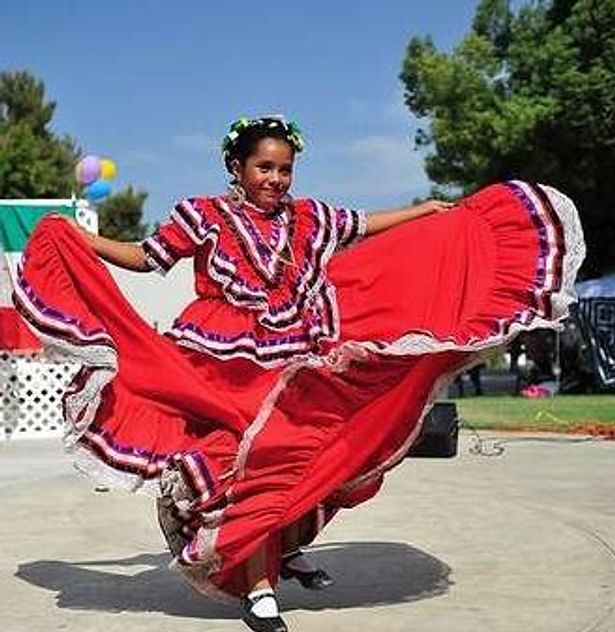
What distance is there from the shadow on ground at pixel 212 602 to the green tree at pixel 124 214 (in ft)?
174

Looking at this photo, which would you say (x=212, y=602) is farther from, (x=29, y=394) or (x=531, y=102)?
(x=531, y=102)

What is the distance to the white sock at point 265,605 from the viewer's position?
446 cm

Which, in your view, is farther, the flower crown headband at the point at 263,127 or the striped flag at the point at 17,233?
the striped flag at the point at 17,233

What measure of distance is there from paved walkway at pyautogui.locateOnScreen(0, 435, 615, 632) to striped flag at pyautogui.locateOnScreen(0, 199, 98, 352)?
4.75 meters

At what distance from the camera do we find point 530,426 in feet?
48.3

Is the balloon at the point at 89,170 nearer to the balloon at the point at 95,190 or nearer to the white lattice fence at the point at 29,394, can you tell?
the balloon at the point at 95,190

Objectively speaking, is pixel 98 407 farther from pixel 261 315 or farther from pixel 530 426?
pixel 530 426

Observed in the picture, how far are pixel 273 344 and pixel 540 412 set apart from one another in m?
12.9

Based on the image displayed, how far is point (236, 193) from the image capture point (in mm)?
4879

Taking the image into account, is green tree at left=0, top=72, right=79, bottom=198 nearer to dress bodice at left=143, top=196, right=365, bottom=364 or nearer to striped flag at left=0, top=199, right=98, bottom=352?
striped flag at left=0, top=199, right=98, bottom=352

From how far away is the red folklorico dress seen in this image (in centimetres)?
448

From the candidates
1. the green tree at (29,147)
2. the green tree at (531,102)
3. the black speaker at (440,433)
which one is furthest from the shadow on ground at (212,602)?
the green tree at (29,147)

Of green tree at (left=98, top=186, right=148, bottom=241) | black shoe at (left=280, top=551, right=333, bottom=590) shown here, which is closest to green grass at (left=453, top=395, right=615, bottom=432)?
black shoe at (left=280, top=551, right=333, bottom=590)

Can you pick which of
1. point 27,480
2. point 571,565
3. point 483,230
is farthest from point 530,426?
point 483,230
